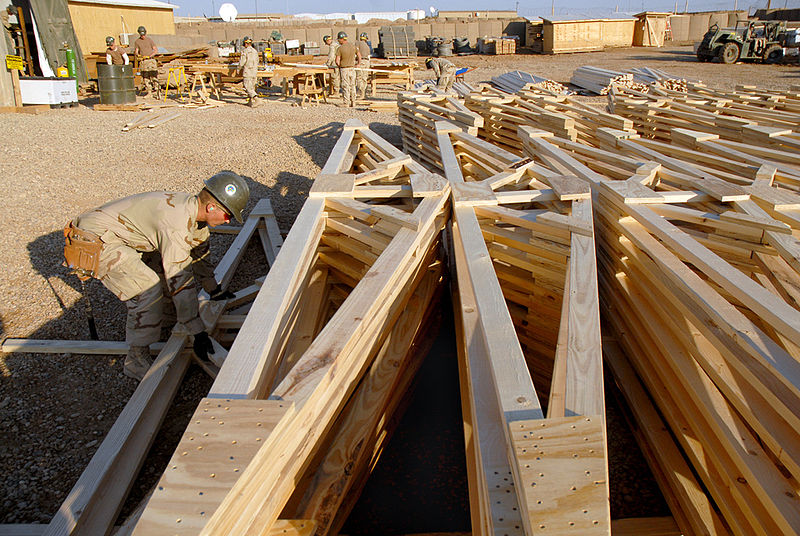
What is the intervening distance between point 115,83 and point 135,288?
13276mm

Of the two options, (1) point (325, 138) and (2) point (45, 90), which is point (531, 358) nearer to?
(1) point (325, 138)

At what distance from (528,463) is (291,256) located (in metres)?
2.09

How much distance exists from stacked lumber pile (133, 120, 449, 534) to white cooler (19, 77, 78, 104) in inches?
519

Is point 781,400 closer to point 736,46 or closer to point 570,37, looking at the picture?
point 736,46

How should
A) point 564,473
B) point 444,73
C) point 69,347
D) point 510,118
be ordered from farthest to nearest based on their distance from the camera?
point 444,73 < point 510,118 < point 69,347 < point 564,473

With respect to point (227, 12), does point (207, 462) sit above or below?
below

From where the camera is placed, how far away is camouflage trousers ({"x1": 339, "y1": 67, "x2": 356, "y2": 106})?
47.9 feet

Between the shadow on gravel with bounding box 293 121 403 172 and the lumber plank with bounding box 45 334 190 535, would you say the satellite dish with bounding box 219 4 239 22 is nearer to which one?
the shadow on gravel with bounding box 293 121 403 172

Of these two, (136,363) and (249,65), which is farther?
(249,65)

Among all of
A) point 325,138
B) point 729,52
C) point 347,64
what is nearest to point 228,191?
point 325,138

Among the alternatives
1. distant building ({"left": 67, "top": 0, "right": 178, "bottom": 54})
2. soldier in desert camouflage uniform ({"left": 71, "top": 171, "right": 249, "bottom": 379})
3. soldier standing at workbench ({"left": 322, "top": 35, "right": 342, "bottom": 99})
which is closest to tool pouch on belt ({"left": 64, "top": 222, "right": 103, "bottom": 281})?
soldier in desert camouflage uniform ({"left": 71, "top": 171, "right": 249, "bottom": 379})

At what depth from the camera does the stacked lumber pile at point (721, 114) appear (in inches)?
269

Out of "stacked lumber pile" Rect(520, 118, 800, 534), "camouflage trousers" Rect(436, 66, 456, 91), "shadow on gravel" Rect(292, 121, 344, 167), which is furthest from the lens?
"camouflage trousers" Rect(436, 66, 456, 91)

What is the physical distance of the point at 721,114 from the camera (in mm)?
8438
